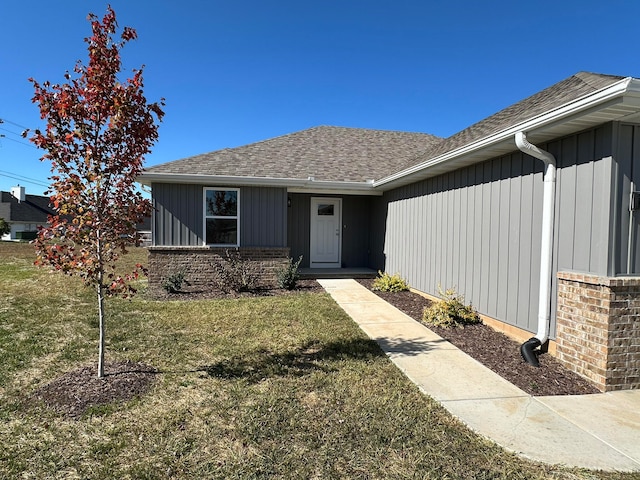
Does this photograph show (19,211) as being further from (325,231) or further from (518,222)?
(518,222)

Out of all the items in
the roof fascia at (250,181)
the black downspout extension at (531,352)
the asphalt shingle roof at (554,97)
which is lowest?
the black downspout extension at (531,352)

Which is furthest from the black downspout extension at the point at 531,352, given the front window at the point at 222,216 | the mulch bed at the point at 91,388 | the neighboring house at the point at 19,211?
the neighboring house at the point at 19,211

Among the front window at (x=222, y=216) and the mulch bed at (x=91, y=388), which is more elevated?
the front window at (x=222, y=216)

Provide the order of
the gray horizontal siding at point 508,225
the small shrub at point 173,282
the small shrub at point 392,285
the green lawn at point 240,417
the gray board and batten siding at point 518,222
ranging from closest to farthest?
the green lawn at point 240,417 → the gray board and batten siding at point 518,222 → the gray horizontal siding at point 508,225 → the small shrub at point 173,282 → the small shrub at point 392,285

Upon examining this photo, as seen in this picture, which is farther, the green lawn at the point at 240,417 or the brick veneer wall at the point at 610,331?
the brick veneer wall at the point at 610,331

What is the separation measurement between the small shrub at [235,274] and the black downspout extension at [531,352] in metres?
5.99

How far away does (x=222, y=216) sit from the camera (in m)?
9.12

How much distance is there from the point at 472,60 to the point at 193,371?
1153cm

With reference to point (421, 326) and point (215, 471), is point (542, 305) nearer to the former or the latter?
point (421, 326)

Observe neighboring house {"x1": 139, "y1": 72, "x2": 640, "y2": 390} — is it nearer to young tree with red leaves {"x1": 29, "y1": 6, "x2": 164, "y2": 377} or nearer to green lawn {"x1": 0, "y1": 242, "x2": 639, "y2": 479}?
green lawn {"x1": 0, "y1": 242, "x2": 639, "y2": 479}

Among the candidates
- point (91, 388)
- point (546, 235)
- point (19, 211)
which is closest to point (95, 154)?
point (91, 388)

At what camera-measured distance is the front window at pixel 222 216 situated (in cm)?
909

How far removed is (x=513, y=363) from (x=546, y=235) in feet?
5.35

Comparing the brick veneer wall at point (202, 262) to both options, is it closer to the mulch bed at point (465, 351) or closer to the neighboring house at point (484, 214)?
the neighboring house at point (484, 214)
